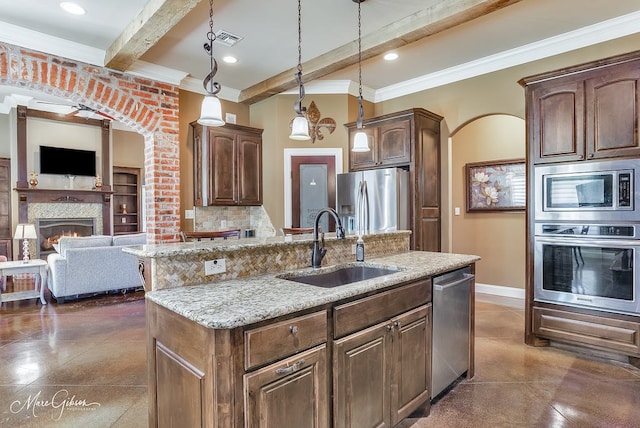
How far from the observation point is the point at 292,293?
5.27 feet

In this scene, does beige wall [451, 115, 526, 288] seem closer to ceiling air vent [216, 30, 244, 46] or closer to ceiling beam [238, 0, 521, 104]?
ceiling beam [238, 0, 521, 104]

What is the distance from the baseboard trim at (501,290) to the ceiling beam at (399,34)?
3538 mm

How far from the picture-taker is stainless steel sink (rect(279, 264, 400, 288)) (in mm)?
2143

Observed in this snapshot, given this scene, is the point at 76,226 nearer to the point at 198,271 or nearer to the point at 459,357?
the point at 198,271

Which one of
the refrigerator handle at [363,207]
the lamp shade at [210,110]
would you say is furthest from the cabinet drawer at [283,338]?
the refrigerator handle at [363,207]

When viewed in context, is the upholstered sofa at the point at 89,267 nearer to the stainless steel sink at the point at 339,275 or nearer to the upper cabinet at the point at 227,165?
the upper cabinet at the point at 227,165

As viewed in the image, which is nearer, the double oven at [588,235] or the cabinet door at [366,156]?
the double oven at [588,235]

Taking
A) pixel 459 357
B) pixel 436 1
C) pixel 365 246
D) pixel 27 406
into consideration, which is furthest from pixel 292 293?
pixel 436 1

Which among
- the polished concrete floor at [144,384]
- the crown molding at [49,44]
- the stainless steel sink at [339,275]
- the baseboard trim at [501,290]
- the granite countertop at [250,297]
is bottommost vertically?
the polished concrete floor at [144,384]

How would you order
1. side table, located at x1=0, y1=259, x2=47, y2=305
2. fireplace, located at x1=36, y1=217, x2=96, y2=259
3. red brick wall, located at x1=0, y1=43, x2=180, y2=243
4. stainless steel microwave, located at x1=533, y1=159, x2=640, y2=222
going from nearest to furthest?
stainless steel microwave, located at x1=533, y1=159, x2=640, y2=222 → red brick wall, located at x1=0, y1=43, x2=180, y2=243 → side table, located at x1=0, y1=259, x2=47, y2=305 → fireplace, located at x1=36, y1=217, x2=96, y2=259

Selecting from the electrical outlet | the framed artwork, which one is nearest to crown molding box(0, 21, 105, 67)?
the electrical outlet

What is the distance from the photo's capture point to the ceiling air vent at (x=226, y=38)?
3637 millimetres

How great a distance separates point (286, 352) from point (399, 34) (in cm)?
314

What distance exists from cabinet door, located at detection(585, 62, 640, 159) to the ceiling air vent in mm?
3251
